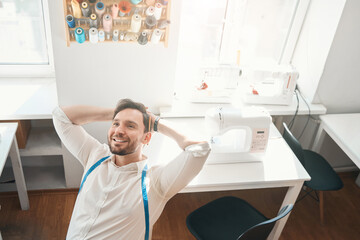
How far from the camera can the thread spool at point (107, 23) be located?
1.80 meters

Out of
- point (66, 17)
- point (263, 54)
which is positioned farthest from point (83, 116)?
point (263, 54)

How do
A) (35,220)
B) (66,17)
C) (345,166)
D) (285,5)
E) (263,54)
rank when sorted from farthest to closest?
(345,166), (263,54), (285,5), (35,220), (66,17)

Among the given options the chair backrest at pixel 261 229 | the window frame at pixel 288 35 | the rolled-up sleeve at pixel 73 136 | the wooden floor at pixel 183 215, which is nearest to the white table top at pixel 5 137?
the rolled-up sleeve at pixel 73 136

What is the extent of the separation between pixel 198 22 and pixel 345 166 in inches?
70.5

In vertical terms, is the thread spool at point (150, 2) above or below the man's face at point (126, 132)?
above

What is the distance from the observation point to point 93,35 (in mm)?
1848

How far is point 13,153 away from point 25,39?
0.86 metres

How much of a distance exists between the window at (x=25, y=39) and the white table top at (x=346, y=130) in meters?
2.08

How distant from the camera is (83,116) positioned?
1.54m

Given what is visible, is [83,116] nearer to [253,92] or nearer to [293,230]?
[253,92]

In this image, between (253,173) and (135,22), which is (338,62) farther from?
(135,22)

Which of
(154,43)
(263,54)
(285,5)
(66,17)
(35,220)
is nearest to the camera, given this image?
(66,17)

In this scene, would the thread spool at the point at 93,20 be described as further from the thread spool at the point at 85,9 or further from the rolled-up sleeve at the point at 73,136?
the rolled-up sleeve at the point at 73,136

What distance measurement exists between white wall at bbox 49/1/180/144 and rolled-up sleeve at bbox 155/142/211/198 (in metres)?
0.85
